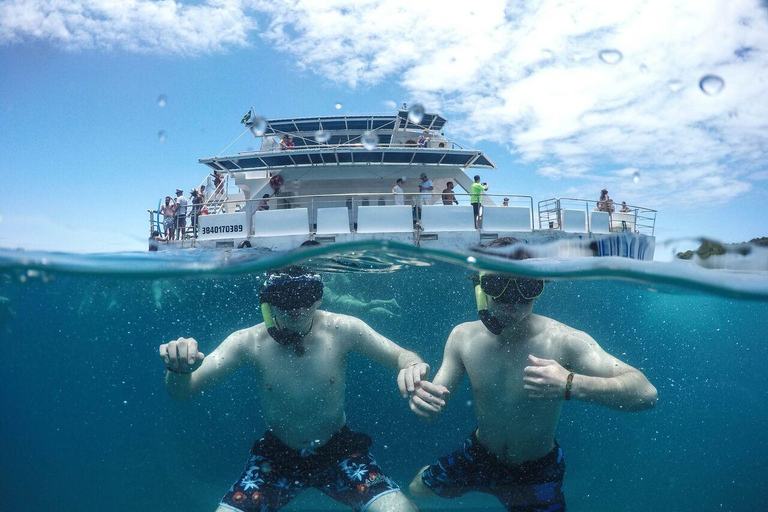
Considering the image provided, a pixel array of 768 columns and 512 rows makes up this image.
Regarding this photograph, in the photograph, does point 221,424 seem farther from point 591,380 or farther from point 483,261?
point 591,380

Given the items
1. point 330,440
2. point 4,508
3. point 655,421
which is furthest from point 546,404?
point 655,421

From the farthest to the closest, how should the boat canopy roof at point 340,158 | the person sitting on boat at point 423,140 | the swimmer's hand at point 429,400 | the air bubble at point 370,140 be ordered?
the person sitting on boat at point 423,140
the air bubble at point 370,140
the boat canopy roof at point 340,158
the swimmer's hand at point 429,400

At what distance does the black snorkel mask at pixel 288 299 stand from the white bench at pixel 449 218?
24.9 feet

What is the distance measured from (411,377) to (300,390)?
164cm

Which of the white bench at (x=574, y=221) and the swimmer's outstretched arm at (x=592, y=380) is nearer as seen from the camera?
the swimmer's outstretched arm at (x=592, y=380)

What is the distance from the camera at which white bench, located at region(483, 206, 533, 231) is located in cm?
1218

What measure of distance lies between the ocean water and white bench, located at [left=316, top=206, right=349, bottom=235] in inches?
110

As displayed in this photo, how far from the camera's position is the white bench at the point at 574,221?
40.5 ft

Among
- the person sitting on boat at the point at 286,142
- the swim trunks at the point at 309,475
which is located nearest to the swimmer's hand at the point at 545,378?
the swim trunks at the point at 309,475

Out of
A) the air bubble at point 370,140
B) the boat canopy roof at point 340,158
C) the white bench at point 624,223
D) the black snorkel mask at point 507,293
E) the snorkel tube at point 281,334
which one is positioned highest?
the air bubble at point 370,140

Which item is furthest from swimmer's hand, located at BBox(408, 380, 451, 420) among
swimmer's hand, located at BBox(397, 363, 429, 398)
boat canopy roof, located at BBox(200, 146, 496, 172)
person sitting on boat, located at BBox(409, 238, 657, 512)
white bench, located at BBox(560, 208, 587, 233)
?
boat canopy roof, located at BBox(200, 146, 496, 172)

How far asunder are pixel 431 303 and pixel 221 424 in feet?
15.3

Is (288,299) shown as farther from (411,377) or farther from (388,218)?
(388,218)

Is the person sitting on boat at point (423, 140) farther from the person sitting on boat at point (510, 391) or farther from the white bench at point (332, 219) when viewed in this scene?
the person sitting on boat at point (510, 391)
